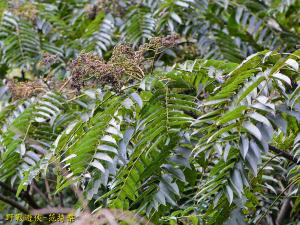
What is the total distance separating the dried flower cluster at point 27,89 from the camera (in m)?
2.53

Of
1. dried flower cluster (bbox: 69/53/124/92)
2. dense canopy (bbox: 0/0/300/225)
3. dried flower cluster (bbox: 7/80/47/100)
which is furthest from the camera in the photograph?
dried flower cluster (bbox: 7/80/47/100)

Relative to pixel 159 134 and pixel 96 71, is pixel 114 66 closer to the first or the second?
pixel 96 71

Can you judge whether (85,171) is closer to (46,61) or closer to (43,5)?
(46,61)

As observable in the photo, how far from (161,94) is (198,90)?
0.16 metres

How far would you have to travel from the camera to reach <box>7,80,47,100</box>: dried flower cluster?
8.31ft

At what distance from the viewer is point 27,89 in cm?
251

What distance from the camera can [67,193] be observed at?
364 centimetres

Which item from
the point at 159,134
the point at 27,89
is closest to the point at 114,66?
the point at 159,134

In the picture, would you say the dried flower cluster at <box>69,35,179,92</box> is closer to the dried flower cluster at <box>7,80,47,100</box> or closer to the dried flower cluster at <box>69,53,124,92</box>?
the dried flower cluster at <box>69,53,124,92</box>

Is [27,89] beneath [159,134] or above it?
above

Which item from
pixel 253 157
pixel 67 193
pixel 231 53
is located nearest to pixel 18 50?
pixel 67 193

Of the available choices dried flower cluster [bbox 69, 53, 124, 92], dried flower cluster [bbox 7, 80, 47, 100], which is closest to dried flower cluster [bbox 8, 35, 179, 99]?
dried flower cluster [bbox 69, 53, 124, 92]

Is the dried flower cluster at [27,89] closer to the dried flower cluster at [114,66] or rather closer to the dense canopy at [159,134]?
the dense canopy at [159,134]

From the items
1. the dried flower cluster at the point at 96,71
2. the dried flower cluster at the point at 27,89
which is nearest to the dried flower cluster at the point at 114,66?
the dried flower cluster at the point at 96,71
